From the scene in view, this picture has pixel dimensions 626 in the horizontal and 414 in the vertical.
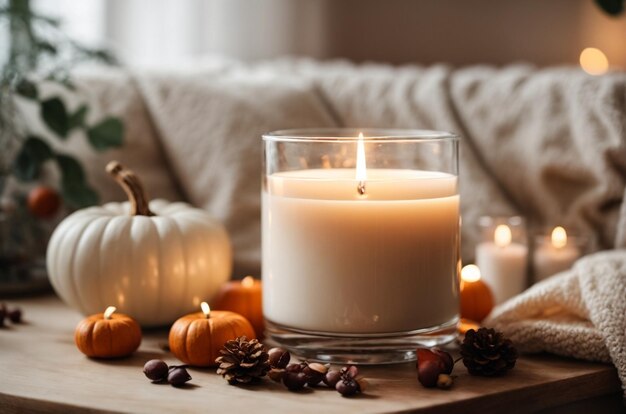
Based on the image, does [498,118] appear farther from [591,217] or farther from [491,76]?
[591,217]

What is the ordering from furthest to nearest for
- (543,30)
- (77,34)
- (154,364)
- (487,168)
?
1. (543,30)
2. (77,34)
3. (487,168)
4. (154,364)

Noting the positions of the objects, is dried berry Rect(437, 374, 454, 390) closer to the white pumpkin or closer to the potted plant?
the white pumpkin

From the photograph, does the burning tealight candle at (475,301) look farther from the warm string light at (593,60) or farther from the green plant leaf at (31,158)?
the warm string light at (593,60)

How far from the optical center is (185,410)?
806 millimetres

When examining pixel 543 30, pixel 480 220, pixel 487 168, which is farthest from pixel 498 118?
pixel 543 30

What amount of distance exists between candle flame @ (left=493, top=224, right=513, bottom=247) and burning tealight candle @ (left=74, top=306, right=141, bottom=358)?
0.68m

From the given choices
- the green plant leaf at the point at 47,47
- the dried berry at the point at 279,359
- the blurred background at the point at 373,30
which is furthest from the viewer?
the blurred background at the point at 373,30

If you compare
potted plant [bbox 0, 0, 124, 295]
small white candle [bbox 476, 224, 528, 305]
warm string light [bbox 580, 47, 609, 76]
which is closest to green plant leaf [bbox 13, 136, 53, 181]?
potted plant [bbox 0, 0, 124, 295]

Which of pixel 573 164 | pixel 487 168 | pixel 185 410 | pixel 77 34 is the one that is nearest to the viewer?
pixel 185 410

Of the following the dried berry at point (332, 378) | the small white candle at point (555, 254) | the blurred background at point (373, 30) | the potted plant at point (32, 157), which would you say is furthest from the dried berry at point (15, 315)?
the blurred background at point (373, 30)

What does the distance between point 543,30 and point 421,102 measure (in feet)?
4.69

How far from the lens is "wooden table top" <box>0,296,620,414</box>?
83 centimetres

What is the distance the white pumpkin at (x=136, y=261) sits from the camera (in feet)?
3.71

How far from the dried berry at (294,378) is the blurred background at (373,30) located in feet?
6.36
